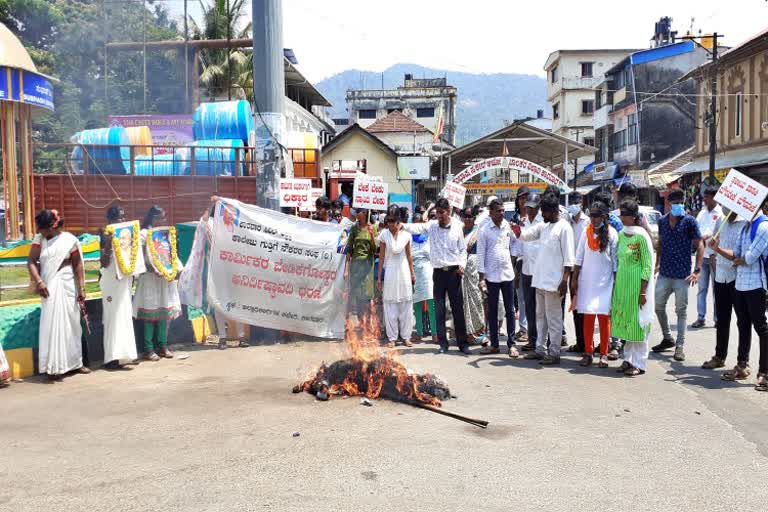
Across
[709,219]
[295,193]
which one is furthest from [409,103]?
[709,219]

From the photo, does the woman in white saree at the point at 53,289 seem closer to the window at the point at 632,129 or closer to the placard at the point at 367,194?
the placard at the point at 367,194

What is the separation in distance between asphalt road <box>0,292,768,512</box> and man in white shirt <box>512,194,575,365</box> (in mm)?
612

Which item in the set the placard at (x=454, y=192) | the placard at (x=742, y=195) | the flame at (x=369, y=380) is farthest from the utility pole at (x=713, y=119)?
the flame at (x=369, y=380)

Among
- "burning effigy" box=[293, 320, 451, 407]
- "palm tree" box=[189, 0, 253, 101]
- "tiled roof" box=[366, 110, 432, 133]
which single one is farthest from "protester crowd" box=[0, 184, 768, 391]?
"tiled roof" box=[366, 110, 432, 133]

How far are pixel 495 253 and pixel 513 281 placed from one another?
51 centimetres

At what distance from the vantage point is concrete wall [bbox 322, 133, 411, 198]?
39531 millimetres

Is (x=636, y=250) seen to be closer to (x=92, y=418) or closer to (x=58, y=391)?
(x=92, y=418)

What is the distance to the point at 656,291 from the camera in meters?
8.59

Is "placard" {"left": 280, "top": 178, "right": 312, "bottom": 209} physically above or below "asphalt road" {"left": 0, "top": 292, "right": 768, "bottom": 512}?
above

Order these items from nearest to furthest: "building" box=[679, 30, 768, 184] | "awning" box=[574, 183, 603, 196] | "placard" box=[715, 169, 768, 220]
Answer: "placard" box=[715, 169, 768, 220] → "building" box=[679, 30, 768, 184] → "awning" box=[574, 183, 603, 196]

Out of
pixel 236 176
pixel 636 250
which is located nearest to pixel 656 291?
pixel 636 250

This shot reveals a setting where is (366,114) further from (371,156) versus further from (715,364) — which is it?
(715,364)

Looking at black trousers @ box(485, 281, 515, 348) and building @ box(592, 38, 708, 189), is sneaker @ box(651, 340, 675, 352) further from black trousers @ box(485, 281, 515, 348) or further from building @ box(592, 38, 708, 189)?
building @ box(592, 38, 708, 189)

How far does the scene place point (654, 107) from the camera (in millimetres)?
43281
